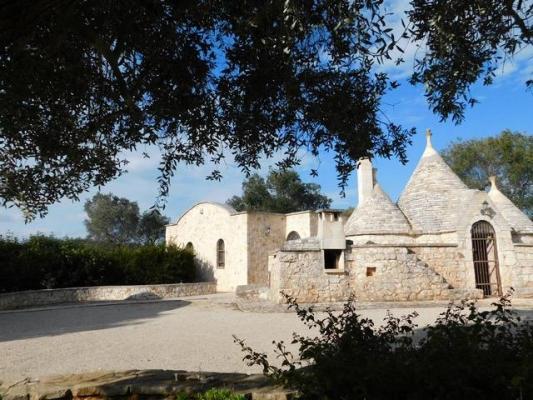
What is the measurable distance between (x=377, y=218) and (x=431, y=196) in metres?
2.78

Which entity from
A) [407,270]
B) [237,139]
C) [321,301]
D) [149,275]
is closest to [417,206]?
[407,270]

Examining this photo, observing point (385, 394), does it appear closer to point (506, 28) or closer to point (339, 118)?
point (339, 118)

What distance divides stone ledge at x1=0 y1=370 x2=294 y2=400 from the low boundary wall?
13.8m

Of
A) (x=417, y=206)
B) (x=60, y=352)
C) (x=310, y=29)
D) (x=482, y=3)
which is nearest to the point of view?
(x=310, y=29)

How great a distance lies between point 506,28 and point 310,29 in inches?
99.1

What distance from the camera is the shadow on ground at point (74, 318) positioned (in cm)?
1058

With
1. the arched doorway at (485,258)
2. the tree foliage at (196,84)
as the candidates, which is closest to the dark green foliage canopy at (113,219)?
the arched doorway at (485,258)

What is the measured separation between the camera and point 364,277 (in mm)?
14758

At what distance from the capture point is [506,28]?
4.88m

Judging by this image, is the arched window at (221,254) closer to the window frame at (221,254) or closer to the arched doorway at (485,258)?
the window frame at (221,254)

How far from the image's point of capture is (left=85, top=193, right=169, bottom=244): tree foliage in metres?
Answer: 47.1

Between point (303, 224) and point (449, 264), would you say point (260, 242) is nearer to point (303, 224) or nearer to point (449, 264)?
point (303, 224)

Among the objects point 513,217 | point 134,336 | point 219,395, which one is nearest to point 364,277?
point 134,336

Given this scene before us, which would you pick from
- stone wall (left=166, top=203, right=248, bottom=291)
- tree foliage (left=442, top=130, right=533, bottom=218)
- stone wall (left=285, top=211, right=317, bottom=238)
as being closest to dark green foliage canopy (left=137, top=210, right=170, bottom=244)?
stone wall (left=166, top=203, right=248, bottom=291)
